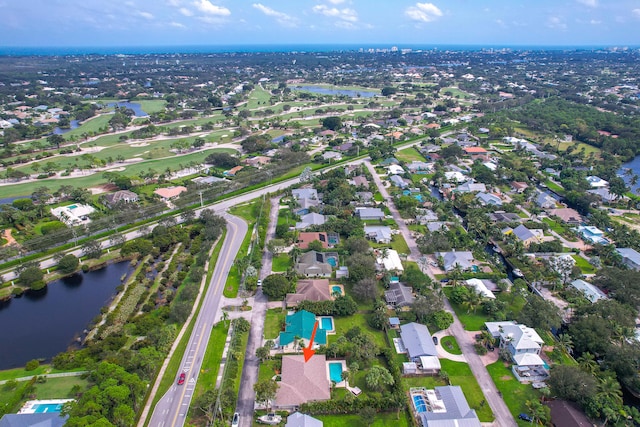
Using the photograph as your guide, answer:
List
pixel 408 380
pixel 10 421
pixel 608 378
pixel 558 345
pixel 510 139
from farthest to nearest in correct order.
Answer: pixel 510 139, pixel 558 345, pixel 408 380, pixel 608 378, pixel 10 421

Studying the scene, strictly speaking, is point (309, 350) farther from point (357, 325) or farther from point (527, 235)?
point (527, 235)

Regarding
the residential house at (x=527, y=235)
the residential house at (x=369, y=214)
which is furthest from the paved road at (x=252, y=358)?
the residential house at (x=527, y=235)

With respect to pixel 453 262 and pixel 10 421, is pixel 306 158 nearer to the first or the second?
pixel 453 262

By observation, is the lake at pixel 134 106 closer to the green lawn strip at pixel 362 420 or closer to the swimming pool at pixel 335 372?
the swimming pool at pixel 335 372

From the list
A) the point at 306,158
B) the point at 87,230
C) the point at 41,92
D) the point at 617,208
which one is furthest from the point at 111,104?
the point at 617,208

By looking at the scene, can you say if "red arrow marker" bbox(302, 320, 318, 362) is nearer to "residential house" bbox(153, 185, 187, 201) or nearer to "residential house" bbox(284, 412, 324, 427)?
"residential house" bbox(284, 412, 324, 427)

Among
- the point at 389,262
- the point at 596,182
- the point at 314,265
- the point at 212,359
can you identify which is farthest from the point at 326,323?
the point at 596,182
